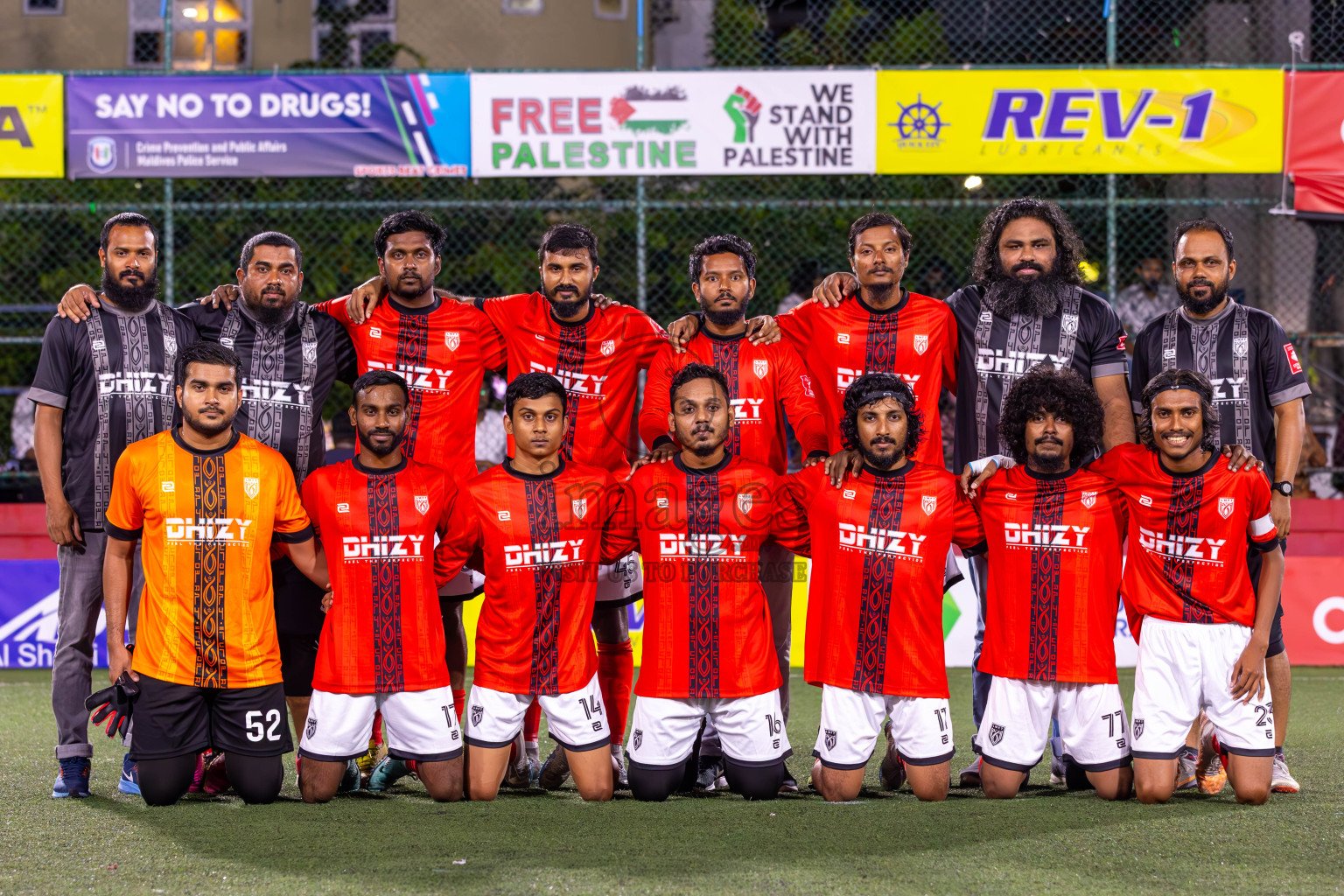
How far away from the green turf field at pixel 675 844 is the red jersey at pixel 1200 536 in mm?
707

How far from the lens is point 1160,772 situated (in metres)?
4.71

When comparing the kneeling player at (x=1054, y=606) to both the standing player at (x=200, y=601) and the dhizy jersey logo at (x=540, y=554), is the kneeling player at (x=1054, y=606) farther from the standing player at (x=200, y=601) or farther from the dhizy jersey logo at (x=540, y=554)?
the standing player at (x=200, y=601)

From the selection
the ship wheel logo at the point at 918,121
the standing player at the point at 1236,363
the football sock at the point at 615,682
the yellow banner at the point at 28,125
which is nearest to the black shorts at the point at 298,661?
the football sock at the point at 615,682

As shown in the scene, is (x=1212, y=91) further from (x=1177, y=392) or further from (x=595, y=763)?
(x=595, y=763)

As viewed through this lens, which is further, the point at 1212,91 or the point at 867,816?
the point at 1212,91

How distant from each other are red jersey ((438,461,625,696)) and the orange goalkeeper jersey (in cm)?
68

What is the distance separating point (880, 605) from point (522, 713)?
1.37 m

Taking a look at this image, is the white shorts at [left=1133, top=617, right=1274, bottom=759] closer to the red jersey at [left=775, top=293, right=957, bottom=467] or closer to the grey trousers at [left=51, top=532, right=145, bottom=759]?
the red jersey at [left=775, top=293, right=957, bottom=467]

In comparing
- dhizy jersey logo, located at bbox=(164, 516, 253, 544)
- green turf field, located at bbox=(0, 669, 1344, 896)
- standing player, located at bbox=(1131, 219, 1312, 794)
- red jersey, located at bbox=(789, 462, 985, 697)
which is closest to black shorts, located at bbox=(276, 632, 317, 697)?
green turf field, located at bbox=(0, 669, 1344, 896)

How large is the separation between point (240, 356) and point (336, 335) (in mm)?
392

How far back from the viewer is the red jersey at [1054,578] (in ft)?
15.7

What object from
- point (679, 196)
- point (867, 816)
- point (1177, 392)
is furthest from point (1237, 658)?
point (679, 196)

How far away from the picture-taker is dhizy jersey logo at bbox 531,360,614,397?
5.30 m

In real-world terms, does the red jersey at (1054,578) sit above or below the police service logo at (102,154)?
below
